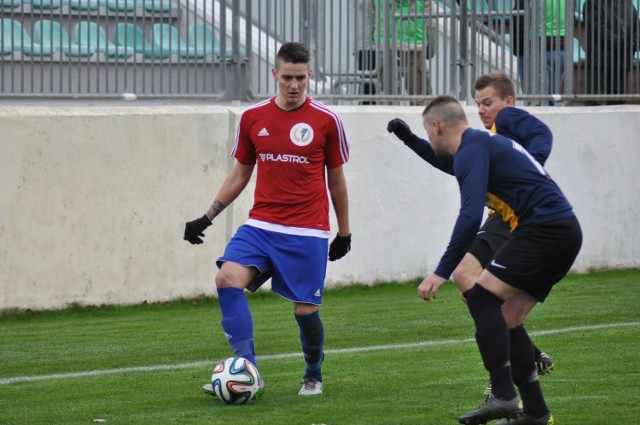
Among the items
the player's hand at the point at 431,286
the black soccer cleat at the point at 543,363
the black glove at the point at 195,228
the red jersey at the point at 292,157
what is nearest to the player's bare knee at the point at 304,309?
the red jersey at the point at 292,157

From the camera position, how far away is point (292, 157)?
26.4 feet

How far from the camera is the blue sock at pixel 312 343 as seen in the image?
8031 mm

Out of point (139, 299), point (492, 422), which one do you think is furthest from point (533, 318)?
point (492, 422)

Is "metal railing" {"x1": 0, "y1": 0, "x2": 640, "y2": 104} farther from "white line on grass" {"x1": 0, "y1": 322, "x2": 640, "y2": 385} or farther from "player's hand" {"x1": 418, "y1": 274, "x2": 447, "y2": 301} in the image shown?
"player's hand" {"x1": 418, "y1": 274, "x2": 447, "y2": 301}

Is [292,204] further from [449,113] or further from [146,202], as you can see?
[146,202]

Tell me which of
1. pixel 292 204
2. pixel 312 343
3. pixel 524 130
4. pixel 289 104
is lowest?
pixel 312 343

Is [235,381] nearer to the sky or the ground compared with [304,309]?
nearer to the ground

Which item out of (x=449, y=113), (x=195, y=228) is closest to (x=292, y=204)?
(x=195, y=228)

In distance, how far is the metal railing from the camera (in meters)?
12.6

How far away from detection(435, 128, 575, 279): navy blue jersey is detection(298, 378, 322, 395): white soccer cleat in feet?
6.32

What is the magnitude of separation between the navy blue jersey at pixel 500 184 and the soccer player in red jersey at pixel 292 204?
1.70m

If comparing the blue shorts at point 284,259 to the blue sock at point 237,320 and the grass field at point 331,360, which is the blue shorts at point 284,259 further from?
the grass field at point 331,360

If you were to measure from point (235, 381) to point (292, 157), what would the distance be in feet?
4.70

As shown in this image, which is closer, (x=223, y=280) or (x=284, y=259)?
(x=223, y=280)
